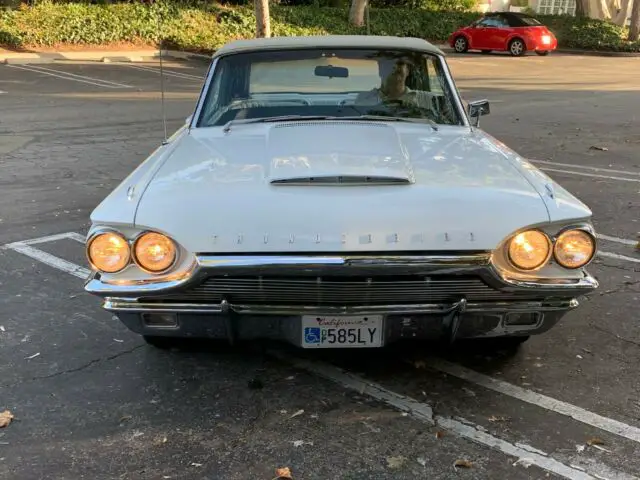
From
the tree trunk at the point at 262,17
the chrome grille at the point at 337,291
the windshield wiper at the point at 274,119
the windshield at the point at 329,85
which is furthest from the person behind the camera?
the tree trunk at the point at 262,17

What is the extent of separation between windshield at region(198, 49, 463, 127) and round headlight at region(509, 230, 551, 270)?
5.01 ft

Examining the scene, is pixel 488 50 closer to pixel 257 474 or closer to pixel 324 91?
pixel 324 91

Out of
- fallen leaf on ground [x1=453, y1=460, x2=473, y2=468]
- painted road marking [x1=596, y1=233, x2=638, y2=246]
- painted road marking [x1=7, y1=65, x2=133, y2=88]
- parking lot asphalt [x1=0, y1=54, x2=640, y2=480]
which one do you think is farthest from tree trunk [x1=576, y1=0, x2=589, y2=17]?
fallen leaf on ground [x1=453, y1=460, x2=473, y2=468]

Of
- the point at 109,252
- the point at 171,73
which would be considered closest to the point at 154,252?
the point at 109,252

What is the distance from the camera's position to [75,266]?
5.07m

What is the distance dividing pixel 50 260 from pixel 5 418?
231 centimetres

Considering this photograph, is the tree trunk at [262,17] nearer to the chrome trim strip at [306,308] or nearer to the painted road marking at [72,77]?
the painted road marking at [72,77]

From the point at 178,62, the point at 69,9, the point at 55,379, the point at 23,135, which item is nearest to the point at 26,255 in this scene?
the point at 55,379

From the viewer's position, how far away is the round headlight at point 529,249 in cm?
288

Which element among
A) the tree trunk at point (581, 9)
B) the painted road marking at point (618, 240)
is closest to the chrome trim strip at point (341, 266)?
the painted road marking at point (618, 240)

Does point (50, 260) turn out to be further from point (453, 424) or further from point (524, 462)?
point (524, 462)

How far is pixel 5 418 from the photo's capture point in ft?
10.1

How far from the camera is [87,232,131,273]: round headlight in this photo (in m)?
2.91

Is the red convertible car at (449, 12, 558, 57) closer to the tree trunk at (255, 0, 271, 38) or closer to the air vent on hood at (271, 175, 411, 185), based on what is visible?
the tree trunk at (255, 0, 271, 38)
